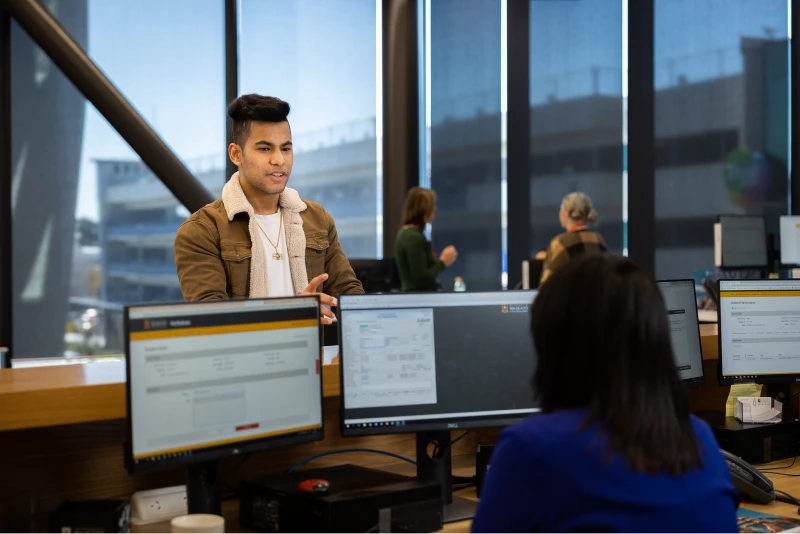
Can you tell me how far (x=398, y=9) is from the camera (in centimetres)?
677

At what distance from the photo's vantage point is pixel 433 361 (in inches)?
75.4

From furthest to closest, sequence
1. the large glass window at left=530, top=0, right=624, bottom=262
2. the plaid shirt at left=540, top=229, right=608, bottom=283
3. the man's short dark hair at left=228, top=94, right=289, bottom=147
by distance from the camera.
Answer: the large glass window at left=530, top=0, right=624, bottom=262 < the plaid shirt at left=540, top=229, right=608, bottom=283 < the man's short dark hair at left=228, top=94, right=289, bottom=147

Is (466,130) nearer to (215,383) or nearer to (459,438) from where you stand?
(459,438)

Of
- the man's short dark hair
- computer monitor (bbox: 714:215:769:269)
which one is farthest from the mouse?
computer monitor (bbox: 714:215:769:269)

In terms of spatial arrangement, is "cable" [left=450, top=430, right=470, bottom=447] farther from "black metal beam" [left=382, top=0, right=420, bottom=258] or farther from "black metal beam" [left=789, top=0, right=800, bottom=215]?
"black metal beam" [left=789, top=0, right=800, bottom=215]

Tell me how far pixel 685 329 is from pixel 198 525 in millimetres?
1559

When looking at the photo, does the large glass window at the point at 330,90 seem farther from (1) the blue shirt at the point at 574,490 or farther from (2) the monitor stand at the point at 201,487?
(1) the blue shirt at the point at 574,490

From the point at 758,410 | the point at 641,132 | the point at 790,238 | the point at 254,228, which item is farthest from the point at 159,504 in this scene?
the point at 641,132

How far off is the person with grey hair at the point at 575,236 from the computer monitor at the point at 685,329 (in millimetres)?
2589

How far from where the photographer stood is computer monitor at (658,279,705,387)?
8.18 ft

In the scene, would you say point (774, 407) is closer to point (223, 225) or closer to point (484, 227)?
point (223, 225)

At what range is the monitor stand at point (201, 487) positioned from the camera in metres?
1.64

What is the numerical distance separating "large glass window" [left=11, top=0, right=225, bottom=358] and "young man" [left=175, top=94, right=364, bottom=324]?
10.5 ft

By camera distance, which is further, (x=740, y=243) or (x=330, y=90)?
(x=330, y=90)
